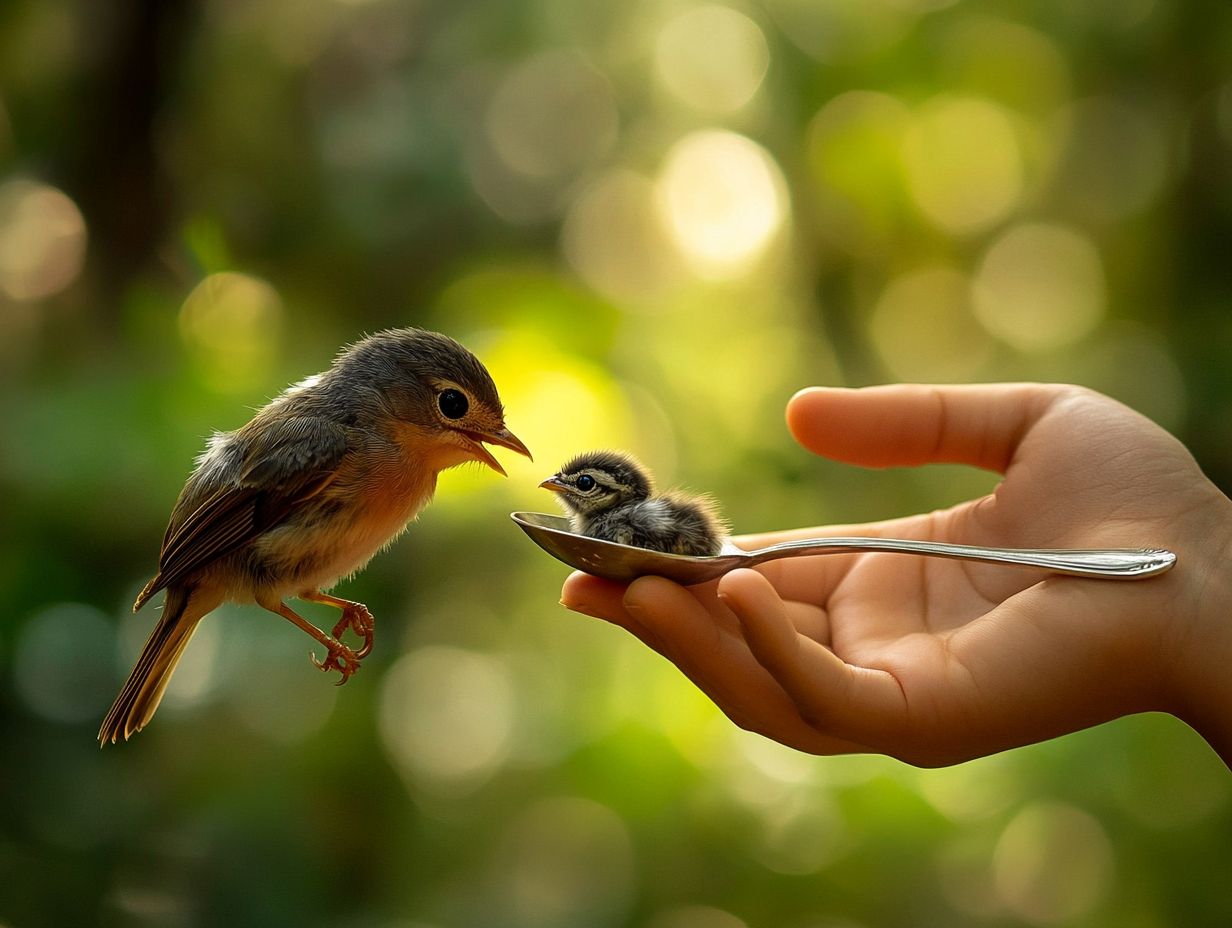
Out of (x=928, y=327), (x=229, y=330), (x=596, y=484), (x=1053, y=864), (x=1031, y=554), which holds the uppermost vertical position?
(x=229, y=330)

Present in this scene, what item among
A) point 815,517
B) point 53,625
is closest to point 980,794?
point 815,517

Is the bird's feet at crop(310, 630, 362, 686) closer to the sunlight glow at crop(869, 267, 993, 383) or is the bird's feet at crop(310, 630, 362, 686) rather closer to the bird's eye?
the bird's eye

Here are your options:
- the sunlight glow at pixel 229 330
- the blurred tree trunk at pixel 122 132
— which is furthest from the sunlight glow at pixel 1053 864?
the blurred tree trunk at pixel 122 132

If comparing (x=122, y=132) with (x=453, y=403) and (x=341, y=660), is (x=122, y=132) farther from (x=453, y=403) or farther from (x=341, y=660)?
(x=341, y=660)

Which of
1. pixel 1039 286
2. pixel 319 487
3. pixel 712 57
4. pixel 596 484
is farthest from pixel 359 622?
pixel 1039 286

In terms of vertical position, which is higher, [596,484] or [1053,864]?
[596,484]

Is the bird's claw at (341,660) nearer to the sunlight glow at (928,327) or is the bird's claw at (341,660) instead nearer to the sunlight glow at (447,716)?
the sunlight glow at (447,716)

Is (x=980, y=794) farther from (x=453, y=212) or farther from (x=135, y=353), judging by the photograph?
(x=135, y=353)
